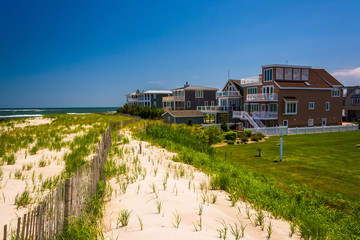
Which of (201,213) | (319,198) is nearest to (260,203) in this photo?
(201,213)

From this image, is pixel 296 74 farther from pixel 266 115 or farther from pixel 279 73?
pixel 266 115

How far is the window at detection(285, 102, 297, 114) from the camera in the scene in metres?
38.1

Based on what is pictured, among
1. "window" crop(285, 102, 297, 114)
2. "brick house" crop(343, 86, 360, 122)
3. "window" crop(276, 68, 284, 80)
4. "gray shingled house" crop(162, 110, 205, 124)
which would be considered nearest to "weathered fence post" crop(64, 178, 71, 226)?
"window" crop(285, 102, 297, 114)

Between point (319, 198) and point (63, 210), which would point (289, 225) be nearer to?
point (319, 198)

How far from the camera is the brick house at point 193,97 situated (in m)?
60.0

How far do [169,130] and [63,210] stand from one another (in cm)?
1443

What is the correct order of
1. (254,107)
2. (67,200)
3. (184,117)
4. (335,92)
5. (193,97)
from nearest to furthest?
1. (67,200)
2. (254,107)
3. (335,92)
4. (184,117)
5. (193,97)

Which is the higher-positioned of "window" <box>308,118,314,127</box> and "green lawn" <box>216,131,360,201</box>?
"window" <box>308,118,314,127</box>

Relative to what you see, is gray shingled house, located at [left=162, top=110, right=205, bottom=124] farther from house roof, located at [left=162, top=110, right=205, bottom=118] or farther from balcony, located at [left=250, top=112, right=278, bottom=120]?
balcony, located at [left=250, top=112, right=278, bottom=120]

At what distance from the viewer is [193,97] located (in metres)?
60.6

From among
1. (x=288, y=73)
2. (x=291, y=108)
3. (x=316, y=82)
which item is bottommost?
(x=291, y=108)

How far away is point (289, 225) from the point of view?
17.8ft

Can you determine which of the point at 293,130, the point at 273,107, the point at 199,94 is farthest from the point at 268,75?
the point at 199,94

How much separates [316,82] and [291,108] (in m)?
8.06
